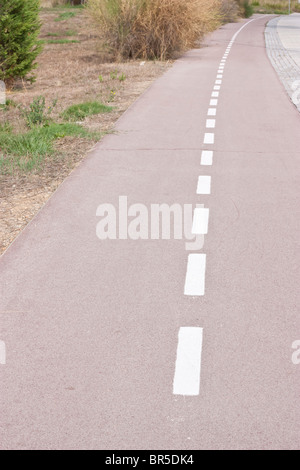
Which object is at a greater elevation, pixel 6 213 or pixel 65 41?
pixel 6 213

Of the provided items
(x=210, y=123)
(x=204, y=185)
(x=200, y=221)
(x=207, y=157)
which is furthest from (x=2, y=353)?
(x=210, y=123)

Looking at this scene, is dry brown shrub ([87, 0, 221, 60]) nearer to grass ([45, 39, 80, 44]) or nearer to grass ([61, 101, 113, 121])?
grass ([45, 39, 80, 44])

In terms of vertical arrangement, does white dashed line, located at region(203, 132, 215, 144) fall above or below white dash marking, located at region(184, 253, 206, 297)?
below

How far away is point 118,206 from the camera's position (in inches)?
293

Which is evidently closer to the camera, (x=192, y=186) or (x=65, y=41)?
(x=192, y=186)

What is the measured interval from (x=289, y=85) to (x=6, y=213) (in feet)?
38.3

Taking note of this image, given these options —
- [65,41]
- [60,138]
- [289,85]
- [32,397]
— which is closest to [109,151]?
[60,138]

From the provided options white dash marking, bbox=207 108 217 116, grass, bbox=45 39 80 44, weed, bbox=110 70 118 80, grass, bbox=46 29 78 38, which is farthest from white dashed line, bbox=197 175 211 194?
grass, bbox=46 29 78 38

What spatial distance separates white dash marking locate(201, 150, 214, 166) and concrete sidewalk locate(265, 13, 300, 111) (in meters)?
4.73

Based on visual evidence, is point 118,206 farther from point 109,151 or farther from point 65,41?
point 65,41

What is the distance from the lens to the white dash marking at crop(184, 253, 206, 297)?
5.38 meters

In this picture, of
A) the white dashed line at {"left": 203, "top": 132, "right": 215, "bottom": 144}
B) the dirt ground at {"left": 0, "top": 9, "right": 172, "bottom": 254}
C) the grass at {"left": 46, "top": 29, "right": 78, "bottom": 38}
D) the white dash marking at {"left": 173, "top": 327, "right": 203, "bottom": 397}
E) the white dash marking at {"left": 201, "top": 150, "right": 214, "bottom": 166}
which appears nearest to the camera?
the white dash marking at {"left": 173, "top": 327, "right": 203, "bottom": 397}

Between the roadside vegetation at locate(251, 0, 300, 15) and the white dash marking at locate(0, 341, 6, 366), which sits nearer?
the white dash marking at locate(0, 341, 6, 366)

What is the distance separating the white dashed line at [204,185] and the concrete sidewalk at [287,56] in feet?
20.2
